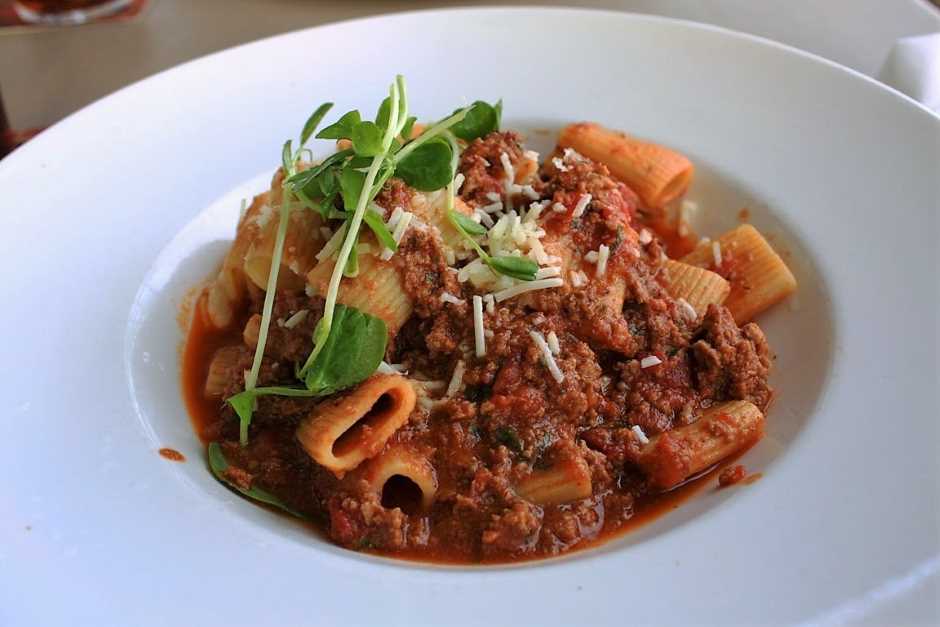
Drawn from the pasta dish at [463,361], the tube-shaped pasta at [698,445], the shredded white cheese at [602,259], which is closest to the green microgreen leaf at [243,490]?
the pasta dish at [463,361]

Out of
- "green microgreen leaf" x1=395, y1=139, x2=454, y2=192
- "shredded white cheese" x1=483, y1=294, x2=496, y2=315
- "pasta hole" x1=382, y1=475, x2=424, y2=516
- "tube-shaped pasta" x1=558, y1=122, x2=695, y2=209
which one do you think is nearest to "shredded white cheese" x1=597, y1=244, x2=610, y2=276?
"shredded white cheese" x1=483, y1=294, x2=496, y2=315

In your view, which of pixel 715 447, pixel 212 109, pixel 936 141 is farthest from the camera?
pixel 212 109

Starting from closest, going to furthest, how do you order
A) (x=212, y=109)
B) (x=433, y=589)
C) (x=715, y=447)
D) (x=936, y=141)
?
1. (x=433, y=589)
2. (x=715, y=447)
3. (x=936, y=141)
4. (x=212, y=109)

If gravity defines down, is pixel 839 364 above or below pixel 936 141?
below

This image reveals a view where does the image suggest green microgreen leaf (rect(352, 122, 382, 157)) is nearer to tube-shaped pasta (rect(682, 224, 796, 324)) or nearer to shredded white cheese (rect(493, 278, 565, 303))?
shredded white cheese (rect(493, 278, 565, 303))

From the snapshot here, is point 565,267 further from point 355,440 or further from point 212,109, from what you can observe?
point 212,109

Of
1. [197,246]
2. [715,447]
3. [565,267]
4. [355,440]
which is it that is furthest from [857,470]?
[197,246]

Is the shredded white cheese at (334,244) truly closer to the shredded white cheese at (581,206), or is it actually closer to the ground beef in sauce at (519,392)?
the ground beef in sauce at (519,392)

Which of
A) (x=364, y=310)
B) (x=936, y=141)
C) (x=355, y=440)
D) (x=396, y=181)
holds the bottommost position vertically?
(x=355, y=440)
